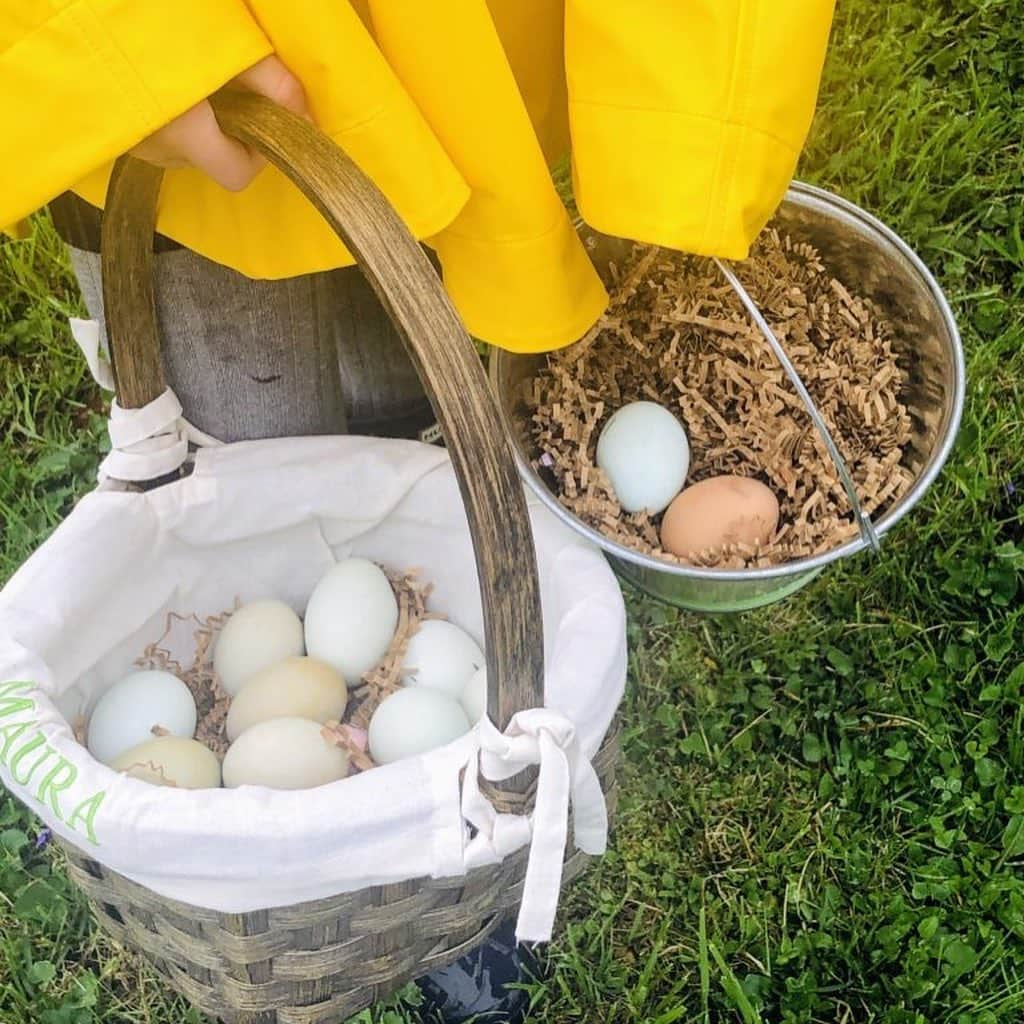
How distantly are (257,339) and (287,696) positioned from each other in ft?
1.04

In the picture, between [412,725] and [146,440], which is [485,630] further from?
[146,440]

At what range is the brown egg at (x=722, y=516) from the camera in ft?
3.47

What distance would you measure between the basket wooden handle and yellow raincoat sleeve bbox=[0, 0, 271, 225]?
5cm

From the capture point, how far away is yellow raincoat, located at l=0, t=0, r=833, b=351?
0.64m

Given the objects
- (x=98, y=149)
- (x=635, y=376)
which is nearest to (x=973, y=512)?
(x=635, y=376)

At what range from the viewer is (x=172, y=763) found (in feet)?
3.10

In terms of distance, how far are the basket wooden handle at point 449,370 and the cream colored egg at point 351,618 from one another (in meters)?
0.37

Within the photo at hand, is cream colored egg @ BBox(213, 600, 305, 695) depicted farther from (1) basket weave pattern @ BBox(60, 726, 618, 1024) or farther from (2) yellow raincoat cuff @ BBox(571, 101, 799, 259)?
(2) yellow raincoat cuff @ BBox(571, 101, 799, 259)

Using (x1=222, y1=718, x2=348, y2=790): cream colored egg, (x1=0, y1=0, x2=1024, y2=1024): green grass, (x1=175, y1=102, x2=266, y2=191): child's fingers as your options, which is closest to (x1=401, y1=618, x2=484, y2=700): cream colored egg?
(x1=222, y1=718, x2=348, y2=790): cream colored egg

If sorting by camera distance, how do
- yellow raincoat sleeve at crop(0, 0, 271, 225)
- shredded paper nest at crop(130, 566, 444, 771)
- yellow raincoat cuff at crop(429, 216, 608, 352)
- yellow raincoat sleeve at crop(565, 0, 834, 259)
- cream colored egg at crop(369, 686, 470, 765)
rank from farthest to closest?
shredded paper nest at crop(130, 566, 444, 771) < cream colored egg at crop(369, 686, 470, 765) < yellow raincoat cuff at crop(429, 216, 608, 352) < yellow raincoat sleeve at crop(565, 0, 834, 259) < yellow raincoat sleeve at crop(0, 0, 271, 225)

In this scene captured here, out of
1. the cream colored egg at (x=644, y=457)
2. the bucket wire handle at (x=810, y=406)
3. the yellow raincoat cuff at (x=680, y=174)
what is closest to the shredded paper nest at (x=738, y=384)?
the cream colored egg at (x=644, y=457)

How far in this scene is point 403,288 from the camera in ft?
2.14

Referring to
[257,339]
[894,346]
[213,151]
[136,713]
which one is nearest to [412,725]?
[136,713]

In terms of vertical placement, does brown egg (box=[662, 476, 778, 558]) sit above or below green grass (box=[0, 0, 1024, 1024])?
above
